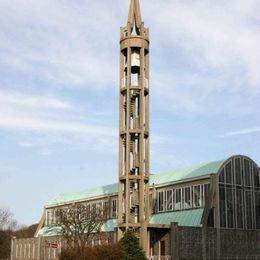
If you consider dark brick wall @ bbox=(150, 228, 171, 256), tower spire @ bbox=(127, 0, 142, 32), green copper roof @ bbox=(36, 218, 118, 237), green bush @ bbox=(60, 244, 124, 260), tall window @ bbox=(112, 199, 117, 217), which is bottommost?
green bush @ bbox=(60, 244, 124, 260)

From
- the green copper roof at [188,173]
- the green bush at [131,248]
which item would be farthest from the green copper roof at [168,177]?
the green bush at [131,248]

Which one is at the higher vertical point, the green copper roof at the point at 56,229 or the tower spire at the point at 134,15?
the tower spire at the point at 134,15

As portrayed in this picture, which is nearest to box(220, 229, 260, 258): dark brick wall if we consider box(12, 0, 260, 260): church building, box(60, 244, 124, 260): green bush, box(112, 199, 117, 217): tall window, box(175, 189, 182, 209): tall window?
box(12, 0, 260, 260): church building

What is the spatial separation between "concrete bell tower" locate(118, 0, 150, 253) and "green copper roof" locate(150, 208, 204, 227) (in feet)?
12.1

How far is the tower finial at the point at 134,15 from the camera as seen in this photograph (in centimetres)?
5900

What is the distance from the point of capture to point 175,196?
59219 millimetres

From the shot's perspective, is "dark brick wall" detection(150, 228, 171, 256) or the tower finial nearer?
"dark brick wall" detection(150, 228, 171, 256)

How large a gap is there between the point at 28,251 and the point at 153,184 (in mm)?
26078

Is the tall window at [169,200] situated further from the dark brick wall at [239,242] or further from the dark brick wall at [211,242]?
the dark brick wall at [239,242]

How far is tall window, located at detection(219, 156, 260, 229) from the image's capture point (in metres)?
55.1

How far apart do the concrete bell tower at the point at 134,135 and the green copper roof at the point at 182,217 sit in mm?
3678

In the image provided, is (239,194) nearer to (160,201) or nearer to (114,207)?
(160,201)

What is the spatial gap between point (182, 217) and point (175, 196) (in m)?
3.48

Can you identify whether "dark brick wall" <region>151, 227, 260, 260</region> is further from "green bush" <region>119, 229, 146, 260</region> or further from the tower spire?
the tower spire
